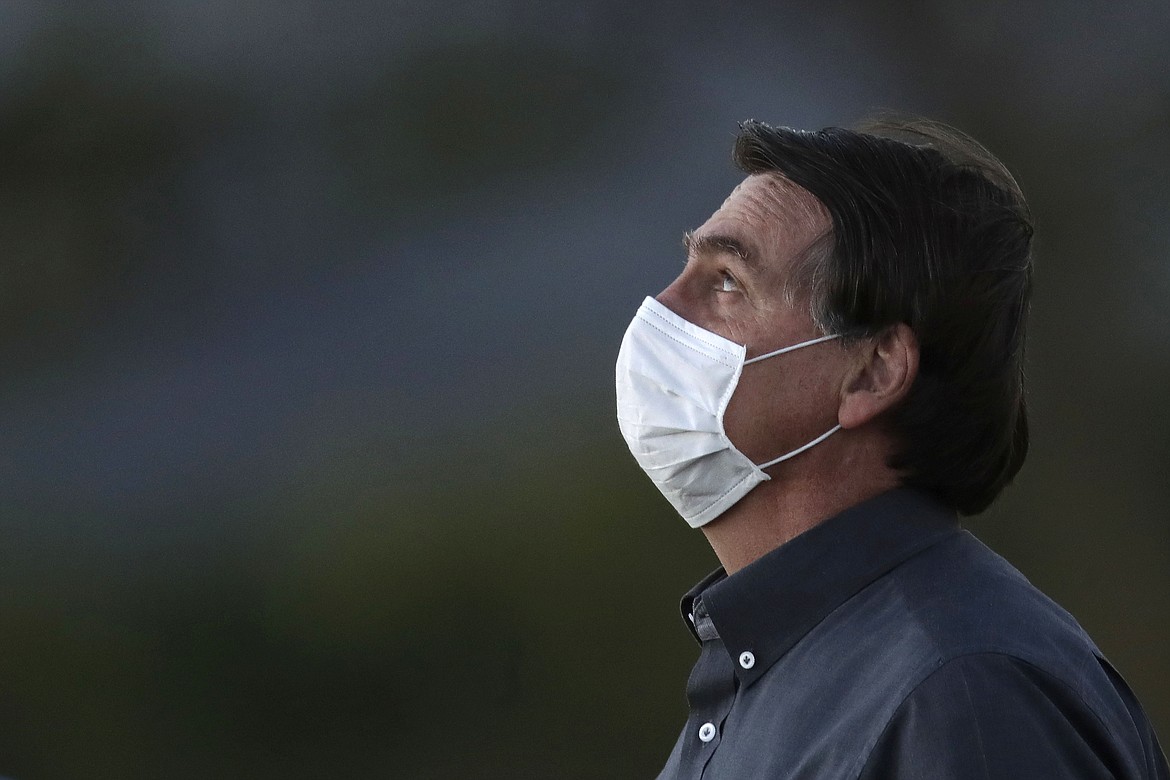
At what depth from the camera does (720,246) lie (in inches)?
70.2

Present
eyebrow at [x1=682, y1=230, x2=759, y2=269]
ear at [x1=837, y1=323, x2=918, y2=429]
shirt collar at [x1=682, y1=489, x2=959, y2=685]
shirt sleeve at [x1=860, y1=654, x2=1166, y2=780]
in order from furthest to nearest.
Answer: eyebrow at [x1=682, y1=230, x2=759, y2=269] < ear at [x1=837, y1=323, x2=918, y2=429] < shirt collar at [x1=682, y1=489, x2=959, y2=685] < shirt sleeve at [x1=860, y1=654, x2=1166, y2=780]

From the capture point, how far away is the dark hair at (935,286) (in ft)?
5.44

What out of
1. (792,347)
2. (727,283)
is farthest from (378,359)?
(792,347)

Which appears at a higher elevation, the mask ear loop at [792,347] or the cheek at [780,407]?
the mask ear loop at [792,347]

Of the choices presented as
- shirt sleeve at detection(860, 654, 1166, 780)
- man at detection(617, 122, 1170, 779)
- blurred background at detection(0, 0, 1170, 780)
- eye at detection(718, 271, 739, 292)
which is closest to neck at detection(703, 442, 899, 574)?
man at detection(617, 122, 1170, 779)

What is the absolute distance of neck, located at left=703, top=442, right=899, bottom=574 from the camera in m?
1.65

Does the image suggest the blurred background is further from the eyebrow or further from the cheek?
the cheek

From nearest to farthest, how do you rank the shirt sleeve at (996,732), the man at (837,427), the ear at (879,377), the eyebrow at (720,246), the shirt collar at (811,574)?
the shirt sleeve at (996,732), the man at (837,427), the shirt collar at (811,574), the ear at (879,377), the eyebrow at (720,246)

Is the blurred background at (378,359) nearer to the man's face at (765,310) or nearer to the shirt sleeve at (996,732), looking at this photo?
the man's face at (765,310)

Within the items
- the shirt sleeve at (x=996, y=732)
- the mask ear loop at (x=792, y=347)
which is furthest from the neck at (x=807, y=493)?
the shirt sleeve at (x=996, y=732)

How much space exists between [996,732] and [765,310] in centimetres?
72

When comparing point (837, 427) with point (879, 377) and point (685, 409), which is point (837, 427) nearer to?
point (879, 377)

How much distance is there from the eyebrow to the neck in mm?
304

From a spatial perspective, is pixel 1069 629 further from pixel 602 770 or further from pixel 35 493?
pixel 35 493
